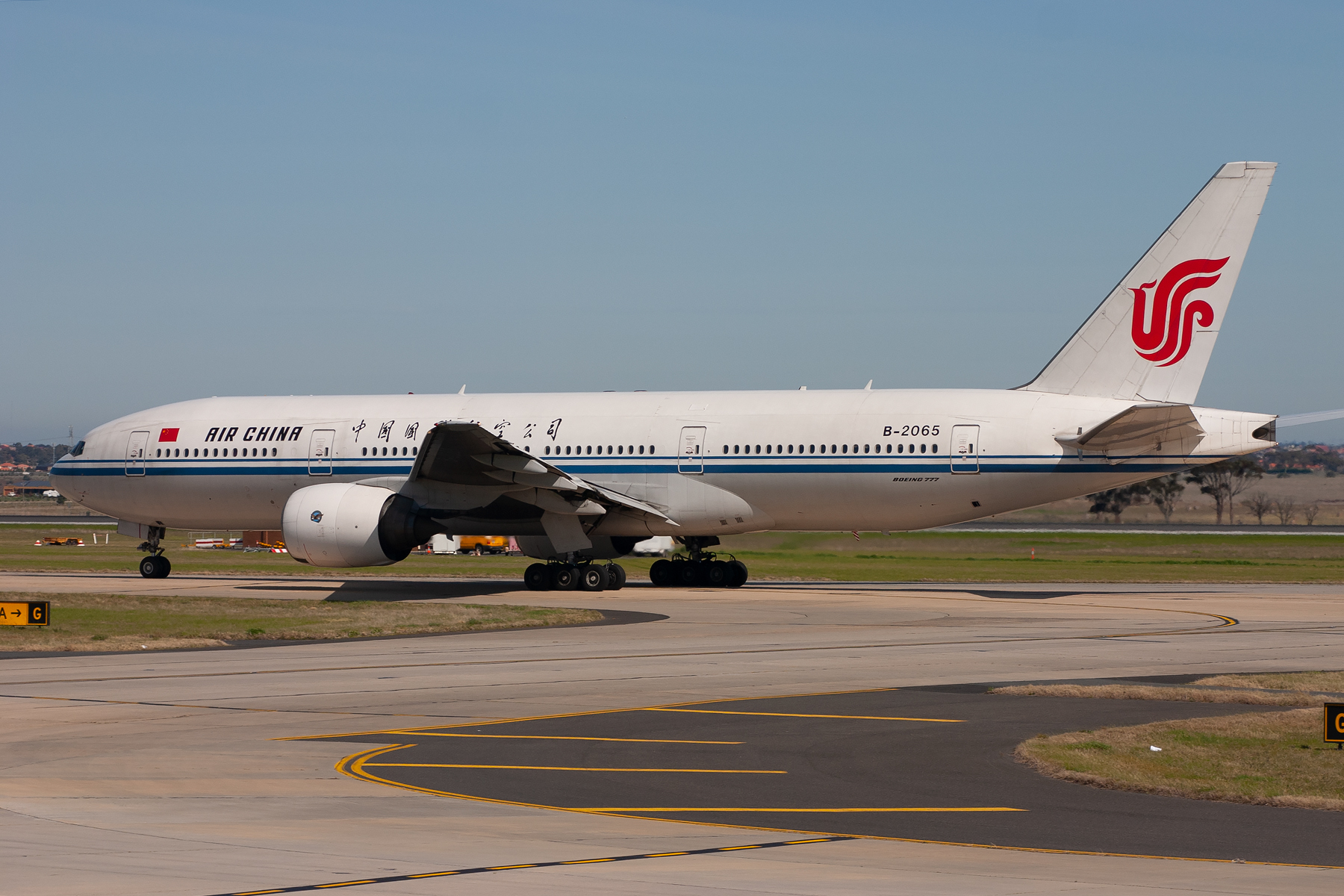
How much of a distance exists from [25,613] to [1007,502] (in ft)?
67.7

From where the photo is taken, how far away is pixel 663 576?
3875 centimetres

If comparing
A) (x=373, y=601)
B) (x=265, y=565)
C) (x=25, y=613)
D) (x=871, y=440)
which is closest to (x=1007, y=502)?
(x=871, y=440)

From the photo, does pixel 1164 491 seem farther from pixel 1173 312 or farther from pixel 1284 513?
pixel 1173 312

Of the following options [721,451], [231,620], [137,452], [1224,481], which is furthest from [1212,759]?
[1224,481]

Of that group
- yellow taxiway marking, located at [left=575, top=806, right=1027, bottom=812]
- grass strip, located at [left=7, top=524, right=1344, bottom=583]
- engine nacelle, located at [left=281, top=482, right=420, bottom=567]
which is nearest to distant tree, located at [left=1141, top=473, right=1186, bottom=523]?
Result: grass strip, located at [left=7, top=524, right=1344, bottom=583]

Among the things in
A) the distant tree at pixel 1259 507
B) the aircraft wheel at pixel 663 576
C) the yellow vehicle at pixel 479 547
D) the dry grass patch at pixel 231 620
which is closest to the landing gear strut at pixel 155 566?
the dry grass patch at pixel 231 620

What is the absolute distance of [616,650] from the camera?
72.8 ft

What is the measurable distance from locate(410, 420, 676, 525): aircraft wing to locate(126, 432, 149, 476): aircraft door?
10.5 m

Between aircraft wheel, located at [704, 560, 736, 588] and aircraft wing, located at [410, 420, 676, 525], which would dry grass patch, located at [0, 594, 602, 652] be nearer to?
aircraft wing, located at [410, 420, 676, 525]

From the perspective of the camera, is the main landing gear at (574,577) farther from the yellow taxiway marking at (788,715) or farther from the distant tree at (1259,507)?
the distant tree at (1259,507)

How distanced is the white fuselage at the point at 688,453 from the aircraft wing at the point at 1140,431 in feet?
0.85

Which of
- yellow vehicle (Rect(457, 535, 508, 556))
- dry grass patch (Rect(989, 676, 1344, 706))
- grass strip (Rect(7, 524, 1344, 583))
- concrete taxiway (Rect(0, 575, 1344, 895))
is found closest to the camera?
concrete taxiway (Rect(0, 575, 1344, 895))

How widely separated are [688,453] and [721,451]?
844mm

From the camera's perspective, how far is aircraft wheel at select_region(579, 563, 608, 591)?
35938 mm
